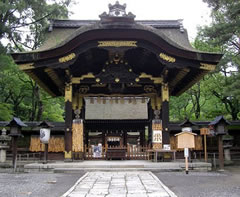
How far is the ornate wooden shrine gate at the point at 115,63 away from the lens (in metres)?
10.7

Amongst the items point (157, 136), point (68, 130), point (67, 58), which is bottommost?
point (157, 136)

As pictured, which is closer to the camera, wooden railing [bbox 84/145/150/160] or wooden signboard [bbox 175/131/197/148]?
wooden signboard [bbox 175/131/197/148]

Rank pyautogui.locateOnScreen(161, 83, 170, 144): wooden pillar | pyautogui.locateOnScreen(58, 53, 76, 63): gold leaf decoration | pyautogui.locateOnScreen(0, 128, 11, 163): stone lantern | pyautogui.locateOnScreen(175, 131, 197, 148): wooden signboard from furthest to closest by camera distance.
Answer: pyautogui.locateOnScreen(0, 128, 11, 163): stone lantern
pyautogui.locateOnScreen(161, 83, 170, 144): wooden pillar
pyautogui.locateOnScreen(58, 53, 76, 63): gold leaf decoration
pyautogui.locateOnScreen(175, 131, 197, 148): wooden signboard

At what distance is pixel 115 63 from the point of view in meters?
12.3

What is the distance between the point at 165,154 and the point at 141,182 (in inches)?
192

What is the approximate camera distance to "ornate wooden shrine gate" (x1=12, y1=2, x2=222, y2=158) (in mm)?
10672

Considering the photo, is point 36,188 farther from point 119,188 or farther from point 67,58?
A: point 67,58

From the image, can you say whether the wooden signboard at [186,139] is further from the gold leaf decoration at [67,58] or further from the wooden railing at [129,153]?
the gold leaf decoration at [67,58]

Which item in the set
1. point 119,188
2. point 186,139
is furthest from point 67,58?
point 119,188

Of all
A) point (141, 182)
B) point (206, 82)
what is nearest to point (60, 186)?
point (141, 182)

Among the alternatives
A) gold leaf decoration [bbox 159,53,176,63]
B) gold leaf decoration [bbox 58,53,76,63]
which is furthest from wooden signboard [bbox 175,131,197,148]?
gold leaf decoration [bbox 58,53,76,63]

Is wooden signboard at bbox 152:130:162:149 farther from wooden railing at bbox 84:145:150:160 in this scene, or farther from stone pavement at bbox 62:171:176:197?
stone pavement at bbox 62:171:176:197

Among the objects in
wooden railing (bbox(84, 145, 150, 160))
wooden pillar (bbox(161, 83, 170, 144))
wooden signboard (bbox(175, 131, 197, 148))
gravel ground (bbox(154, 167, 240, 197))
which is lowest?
gravel ground (bbox(154, 167, 240, 197))

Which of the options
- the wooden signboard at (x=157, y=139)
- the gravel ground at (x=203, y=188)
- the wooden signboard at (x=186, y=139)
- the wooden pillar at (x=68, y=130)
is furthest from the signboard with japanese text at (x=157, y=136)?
the gravel ground at (x=203, y=188)
